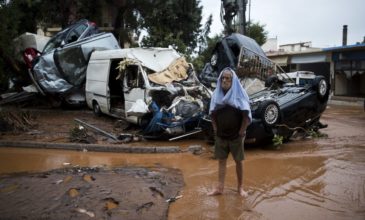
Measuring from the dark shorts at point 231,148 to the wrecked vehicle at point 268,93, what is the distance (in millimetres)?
2520

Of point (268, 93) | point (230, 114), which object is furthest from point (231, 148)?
point (268, 93)

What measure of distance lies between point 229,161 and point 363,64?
18514mm

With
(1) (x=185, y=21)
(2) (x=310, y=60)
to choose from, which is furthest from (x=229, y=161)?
(2) (x=310, y=60)

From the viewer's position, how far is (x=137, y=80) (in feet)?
33.5

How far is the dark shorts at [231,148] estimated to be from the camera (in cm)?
505

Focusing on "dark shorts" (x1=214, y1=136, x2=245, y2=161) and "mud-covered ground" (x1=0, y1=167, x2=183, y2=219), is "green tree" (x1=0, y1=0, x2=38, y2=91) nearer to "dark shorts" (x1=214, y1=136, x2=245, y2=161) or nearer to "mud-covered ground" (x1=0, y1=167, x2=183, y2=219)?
"mud-covered ground" (x1=0, y1=167, x2=183, y2=219)

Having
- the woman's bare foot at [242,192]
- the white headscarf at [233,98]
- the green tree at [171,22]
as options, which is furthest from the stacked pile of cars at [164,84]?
the green tree at [171,22]

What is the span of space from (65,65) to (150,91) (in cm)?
535

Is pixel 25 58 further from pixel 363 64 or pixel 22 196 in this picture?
pixel 363 64

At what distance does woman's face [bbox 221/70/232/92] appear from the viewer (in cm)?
499

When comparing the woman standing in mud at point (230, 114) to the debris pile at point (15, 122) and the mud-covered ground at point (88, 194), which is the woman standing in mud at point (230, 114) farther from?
the debris pile at point (15, 122)

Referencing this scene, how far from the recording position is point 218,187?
5.23 meters

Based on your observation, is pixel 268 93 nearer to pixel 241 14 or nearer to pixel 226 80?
pixel 226 80

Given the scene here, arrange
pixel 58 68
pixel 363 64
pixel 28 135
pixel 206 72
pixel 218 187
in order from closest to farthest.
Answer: pixel 218 187 < pixel 28 135 < pixel 206 72 < pixel 58 68 < pixel 363 64
